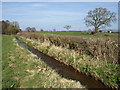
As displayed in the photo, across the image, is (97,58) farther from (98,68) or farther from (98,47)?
(98,68)

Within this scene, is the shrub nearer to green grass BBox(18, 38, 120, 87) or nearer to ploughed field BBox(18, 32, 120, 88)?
ploughed field BBox(18, 32, 120, 88)

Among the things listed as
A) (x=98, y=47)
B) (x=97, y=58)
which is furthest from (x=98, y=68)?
(x=98, y=47)

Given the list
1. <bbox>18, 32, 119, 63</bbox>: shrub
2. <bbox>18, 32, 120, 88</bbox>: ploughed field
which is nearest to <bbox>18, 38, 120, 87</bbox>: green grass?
<bbox>18, 32, 120, 88</bbox>: ploughed field

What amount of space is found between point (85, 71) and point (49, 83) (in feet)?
8.14

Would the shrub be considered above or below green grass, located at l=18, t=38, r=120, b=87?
above

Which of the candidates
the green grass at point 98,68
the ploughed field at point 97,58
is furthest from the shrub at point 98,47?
the green grass at point 98,68

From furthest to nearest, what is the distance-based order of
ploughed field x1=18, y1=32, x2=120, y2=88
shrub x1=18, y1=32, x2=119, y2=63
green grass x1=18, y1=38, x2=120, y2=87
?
shrub x1=18, y1=32, x2=119, y2=63, ploughed field x1=18, y1=32, x2=120, y2=88, green grass x1=18, y1=38, x2=120, y2=87

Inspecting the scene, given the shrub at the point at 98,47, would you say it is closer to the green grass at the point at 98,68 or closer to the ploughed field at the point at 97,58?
the ploughed field at the point at 97,58

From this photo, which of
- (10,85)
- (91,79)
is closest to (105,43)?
(91,79)

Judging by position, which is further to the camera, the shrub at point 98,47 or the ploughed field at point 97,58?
the shrub at point 98,47

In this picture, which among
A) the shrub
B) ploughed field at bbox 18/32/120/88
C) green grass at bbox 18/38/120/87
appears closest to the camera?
green grass at bbox 18/38/120/87

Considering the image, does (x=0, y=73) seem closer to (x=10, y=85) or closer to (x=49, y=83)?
(x=10, y=85)

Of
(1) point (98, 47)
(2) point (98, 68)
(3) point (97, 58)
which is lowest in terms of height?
(2) point (98, 68)

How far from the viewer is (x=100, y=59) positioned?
20.3 ft
